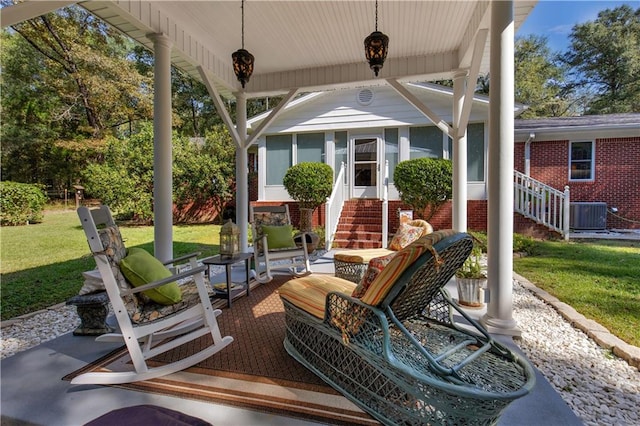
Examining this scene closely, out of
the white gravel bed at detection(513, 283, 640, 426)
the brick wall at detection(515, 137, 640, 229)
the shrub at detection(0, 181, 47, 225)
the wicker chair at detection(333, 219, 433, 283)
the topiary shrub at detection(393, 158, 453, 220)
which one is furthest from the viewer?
the shrub at detection(0, 181, 47, 225)

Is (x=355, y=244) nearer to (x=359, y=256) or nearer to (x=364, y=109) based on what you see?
(x=359, y=256)

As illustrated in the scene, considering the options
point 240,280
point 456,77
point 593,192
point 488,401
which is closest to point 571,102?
point 593,192

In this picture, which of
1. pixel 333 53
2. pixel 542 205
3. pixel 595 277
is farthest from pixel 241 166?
pixel 542 205

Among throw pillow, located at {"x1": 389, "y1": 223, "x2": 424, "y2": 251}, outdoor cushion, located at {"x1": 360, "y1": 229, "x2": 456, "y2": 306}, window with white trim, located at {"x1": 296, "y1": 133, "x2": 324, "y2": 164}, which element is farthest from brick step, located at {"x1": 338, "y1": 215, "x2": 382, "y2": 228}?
outdoor cushion, located at {"x1": 360, "y1": 229, "x2": 456, "y2": 306}

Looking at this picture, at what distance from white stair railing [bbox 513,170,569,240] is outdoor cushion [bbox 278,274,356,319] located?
7523 mm

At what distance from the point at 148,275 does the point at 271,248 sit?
2.70 m

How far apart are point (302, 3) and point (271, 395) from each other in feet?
13.1

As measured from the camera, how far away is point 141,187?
1107cm

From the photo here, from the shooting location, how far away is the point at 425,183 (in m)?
8.23

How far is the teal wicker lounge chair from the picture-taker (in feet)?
5.24

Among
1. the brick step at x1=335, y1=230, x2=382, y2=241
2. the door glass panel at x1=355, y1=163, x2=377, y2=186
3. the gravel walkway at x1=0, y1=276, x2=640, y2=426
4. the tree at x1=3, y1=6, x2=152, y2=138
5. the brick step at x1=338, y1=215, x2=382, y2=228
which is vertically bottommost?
the gravel walkway at x1=0, y1=276, x2=640, y2=426

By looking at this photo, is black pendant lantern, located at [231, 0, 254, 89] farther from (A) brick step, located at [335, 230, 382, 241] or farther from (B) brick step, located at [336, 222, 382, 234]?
(B) brick step, located at [336, 222, 382, 234]

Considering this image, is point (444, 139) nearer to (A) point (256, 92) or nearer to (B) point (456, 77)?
(B) point (456, 77)

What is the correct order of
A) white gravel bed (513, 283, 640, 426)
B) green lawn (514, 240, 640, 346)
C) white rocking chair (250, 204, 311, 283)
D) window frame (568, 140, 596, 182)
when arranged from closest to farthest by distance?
white gravel bed (513, 283, 640, 426) → green lawn (514, 240, 640, 346) → white rocking chair (250, 204, 311, 283) → window frame (568, 140, 596, 182)
